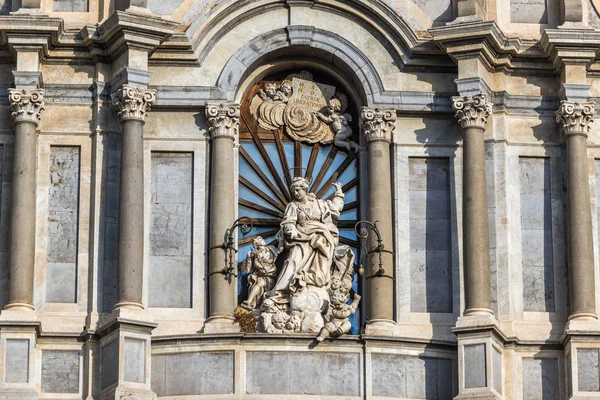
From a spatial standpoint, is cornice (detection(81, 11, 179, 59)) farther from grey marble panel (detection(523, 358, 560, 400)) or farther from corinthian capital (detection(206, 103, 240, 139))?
grey marble panel (detection(523, 358, 560, 400))

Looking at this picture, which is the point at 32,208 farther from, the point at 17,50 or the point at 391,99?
the point at 391,99

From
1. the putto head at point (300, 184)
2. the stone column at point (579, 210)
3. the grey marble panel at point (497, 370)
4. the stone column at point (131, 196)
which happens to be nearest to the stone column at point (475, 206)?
the grey marble panel at point (497, 370)

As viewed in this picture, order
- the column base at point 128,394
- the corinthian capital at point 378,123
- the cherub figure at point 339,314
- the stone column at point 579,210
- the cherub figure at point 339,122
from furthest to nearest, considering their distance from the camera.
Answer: the cherub figure at point 339,122, the corinthian capital at point 378,123, the stone column at point 579,210, the cherub figure at point 339,314, the column base at point 128,394

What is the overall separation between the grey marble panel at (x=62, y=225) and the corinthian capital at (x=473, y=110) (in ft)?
18.0

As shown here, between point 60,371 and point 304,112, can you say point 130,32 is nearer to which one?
point 304,112

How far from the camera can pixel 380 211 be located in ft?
109

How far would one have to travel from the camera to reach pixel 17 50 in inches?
1320

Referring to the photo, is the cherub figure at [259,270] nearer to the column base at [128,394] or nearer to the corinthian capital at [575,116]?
the column base at [128,394]

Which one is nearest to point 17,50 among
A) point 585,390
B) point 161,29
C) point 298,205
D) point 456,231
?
point 161,29

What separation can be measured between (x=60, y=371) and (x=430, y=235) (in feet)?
18.3

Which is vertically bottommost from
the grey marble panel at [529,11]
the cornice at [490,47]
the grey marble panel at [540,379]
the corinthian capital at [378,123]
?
the grey marble panel at [540,379]

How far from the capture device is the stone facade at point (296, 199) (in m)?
32.3

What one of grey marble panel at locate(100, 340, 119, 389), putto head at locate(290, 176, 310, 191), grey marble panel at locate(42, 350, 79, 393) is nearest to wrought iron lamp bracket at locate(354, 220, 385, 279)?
putto head at locate(290, 176, 310, 191)

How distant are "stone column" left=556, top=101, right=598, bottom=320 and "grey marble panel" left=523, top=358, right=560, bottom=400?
0.75 meters
